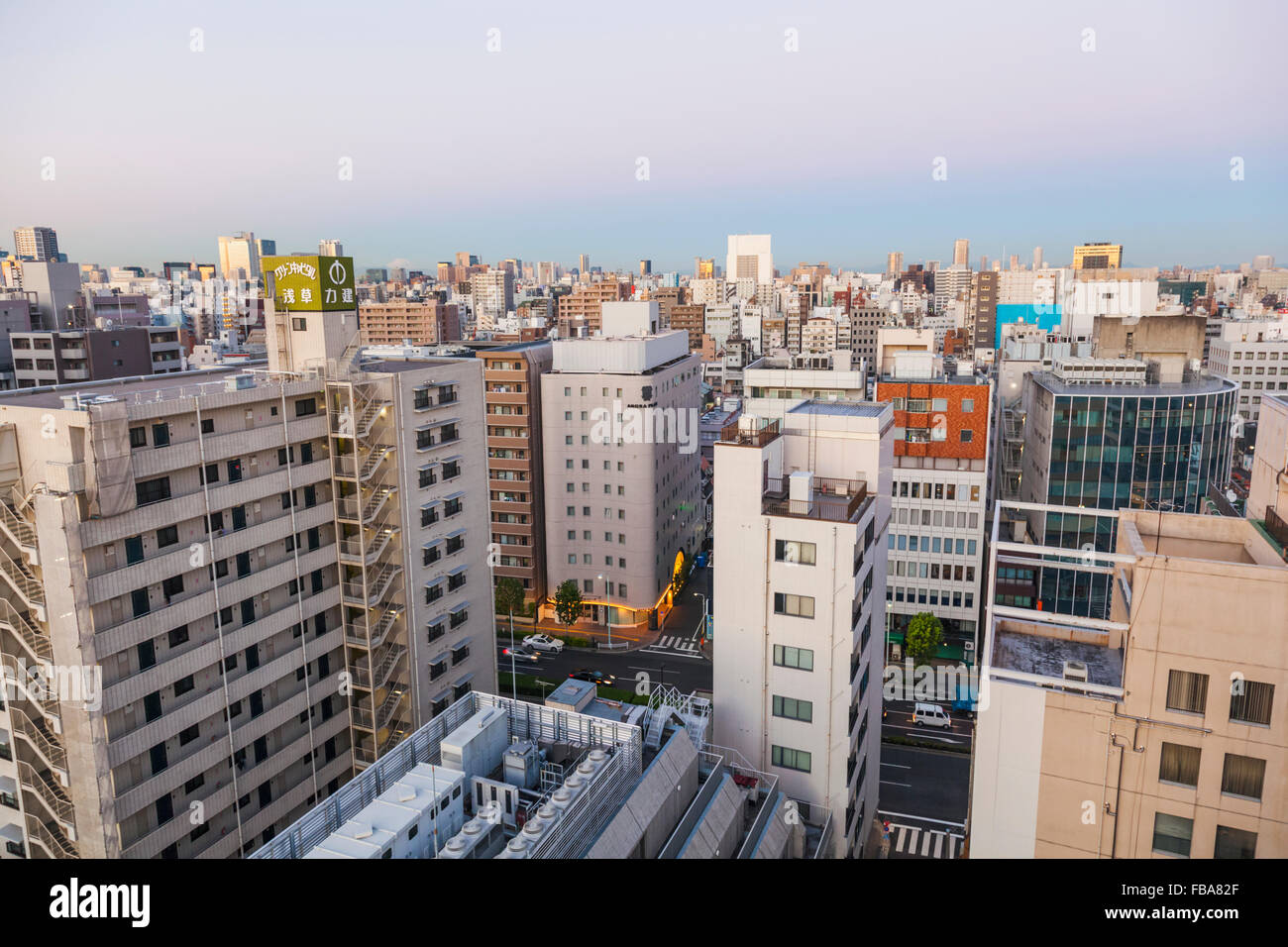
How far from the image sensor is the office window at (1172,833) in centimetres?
1662

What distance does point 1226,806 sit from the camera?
1617 centimetres

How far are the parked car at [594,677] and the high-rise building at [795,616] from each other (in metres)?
22.7

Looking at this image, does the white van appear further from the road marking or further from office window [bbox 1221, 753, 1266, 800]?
office window [bbox 1221, 753, 1266, 800]

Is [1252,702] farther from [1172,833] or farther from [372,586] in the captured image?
[372,586]

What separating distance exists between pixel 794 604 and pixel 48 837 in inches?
1026

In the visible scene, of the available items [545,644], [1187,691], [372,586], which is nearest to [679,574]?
[545,644]

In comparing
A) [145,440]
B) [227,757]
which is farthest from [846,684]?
[145,440]

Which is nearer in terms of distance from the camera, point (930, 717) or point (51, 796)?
point (51, 796)

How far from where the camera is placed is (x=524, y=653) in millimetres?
59344

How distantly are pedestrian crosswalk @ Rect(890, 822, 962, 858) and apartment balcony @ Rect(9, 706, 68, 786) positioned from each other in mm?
33059

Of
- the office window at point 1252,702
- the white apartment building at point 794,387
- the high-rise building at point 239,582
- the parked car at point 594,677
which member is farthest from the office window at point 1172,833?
the parked car at point 594,677

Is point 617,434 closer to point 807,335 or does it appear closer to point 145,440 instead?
point 145,440

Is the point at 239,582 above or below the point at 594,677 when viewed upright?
above

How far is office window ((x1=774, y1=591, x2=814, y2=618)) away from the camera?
96.2ft
